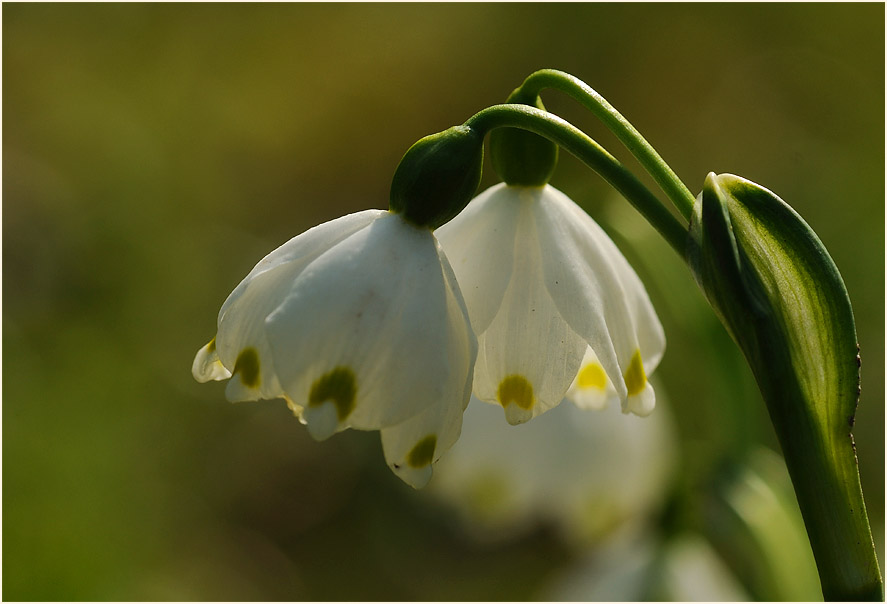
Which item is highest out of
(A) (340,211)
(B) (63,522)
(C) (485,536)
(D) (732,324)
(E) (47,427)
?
(D) (732,324)

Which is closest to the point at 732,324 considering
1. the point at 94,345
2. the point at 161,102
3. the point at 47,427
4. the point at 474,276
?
the point at 474,276

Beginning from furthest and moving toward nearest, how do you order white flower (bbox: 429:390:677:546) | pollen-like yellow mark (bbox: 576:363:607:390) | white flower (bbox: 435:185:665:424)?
white flower (bbox: 429:390:677:546), pollen-like yellow mark (bbox: 576:363:607:390), white flower (bbox: 435:185:665:424)

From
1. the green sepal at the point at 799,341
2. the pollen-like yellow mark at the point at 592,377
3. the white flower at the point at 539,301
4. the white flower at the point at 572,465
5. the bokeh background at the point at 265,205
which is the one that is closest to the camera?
the green sepal at the point at 799,341

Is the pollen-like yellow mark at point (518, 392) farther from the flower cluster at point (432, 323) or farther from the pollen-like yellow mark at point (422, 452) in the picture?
the pollen-like yellow mark at point (422, 452)

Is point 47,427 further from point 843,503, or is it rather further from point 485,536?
point 843,503

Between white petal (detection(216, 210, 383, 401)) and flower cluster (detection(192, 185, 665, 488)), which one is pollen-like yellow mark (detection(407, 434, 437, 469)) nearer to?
flower cluster (detection(192, 185, 665, 488))

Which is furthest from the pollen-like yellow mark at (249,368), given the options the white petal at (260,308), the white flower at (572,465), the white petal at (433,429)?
the white flower at (572,465)

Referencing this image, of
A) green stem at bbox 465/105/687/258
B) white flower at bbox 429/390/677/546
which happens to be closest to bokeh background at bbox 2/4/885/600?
white flower at bbox 429/390/677/546
